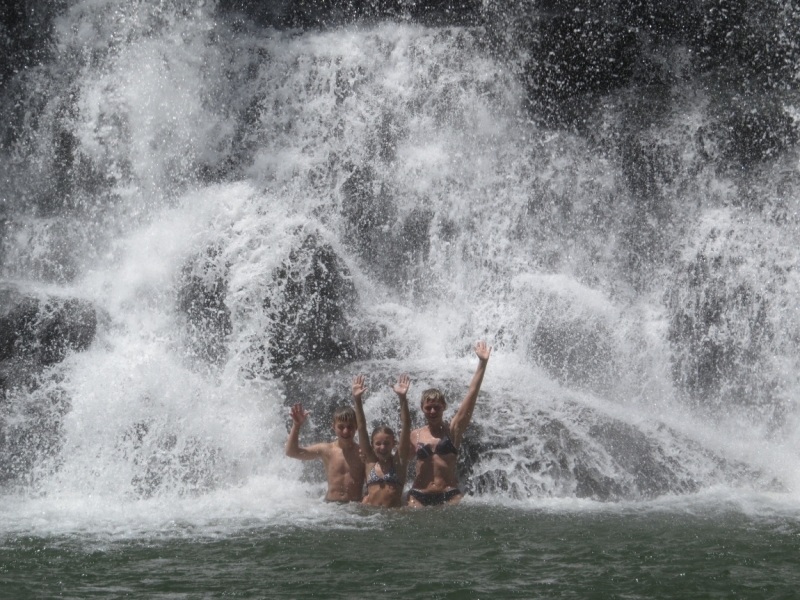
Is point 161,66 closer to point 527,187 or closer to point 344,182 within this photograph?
point 344,182

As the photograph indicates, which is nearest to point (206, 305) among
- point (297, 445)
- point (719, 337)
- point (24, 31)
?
point (297, 445)

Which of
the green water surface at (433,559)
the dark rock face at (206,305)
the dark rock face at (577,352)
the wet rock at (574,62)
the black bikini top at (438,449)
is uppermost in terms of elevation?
the wet rock at (574,62)

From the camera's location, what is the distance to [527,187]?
10961mm

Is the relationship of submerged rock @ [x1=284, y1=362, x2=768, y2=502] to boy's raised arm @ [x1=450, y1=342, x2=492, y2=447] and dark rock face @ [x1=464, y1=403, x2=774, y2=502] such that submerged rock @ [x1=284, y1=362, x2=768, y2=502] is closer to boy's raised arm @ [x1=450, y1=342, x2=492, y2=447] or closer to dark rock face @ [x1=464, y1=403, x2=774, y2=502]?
dark rock face @ [x1=464, y1=403, x2=774, y2=502]

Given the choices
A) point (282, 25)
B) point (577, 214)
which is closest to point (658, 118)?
point (577, 214)

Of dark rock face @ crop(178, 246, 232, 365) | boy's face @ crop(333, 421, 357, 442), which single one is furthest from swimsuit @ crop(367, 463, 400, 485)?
dark rock face @ crop(178, 246, 232, 365)

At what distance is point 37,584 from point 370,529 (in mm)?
1995

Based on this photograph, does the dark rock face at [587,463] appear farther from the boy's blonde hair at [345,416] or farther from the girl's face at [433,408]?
the boy's blonde hair at [345,416]

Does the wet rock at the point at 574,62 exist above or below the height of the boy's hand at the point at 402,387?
above

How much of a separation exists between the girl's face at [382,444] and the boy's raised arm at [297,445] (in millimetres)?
520

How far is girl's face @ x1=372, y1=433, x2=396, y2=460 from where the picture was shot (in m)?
6.41

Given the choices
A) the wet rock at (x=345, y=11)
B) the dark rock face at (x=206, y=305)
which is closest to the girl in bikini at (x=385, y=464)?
the dark rock face at (x=206, y=305)

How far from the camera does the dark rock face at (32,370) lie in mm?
7717

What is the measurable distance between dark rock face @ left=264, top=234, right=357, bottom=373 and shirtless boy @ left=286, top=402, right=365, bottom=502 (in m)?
2.20
